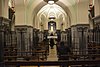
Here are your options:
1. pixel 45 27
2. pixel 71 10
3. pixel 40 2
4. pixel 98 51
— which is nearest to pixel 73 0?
pixel 71 10

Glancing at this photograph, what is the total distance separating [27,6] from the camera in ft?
77.0

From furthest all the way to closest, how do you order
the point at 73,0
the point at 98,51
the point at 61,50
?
the point at 73,0
the point at 98,51
the point at 61,50

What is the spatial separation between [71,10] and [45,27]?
23557 millimetres

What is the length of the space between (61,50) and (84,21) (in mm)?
8074

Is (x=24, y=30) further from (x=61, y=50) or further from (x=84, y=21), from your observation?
(x=61, y=50)

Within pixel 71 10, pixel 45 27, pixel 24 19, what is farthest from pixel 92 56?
pixel 45 27

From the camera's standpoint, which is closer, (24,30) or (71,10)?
(24,30)

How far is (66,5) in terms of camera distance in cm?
2750

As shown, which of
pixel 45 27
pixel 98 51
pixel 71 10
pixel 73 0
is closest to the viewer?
pixel 98 51

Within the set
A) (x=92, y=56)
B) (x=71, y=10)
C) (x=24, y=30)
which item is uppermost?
(x=71, y=10)

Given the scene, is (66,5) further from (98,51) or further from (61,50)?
(61,50)

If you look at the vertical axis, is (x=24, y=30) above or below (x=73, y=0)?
below

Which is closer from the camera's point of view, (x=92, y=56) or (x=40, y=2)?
(x=92, y=56)

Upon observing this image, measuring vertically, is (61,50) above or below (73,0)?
below
